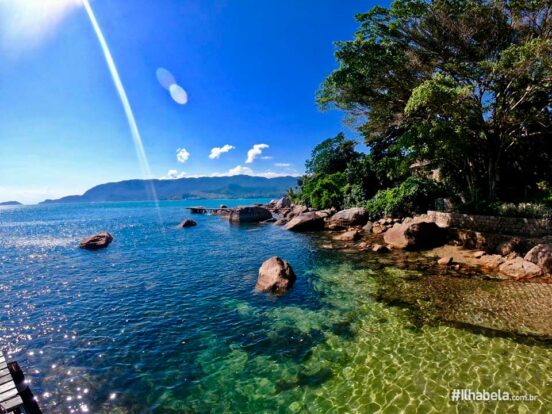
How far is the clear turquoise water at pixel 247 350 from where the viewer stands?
6.39m

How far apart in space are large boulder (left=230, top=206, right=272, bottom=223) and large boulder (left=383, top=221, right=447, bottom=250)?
25.4 m

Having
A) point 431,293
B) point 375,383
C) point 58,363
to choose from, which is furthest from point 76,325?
point 431,293

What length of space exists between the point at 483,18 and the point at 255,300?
21.9 m

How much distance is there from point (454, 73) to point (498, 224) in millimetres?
10620

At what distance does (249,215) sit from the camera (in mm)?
42781

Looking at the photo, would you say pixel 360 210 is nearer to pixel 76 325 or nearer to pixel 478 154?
pixel 478 154

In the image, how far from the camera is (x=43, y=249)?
27.1 m

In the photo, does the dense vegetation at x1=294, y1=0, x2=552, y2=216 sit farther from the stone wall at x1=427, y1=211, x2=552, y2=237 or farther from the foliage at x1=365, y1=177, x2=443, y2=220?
the foliage at x1=365, y1=177, x2=443, y2=220

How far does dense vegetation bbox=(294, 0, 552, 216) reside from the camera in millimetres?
15836

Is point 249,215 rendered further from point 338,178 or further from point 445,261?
point 445,261

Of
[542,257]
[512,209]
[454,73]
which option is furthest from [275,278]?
[454,73]

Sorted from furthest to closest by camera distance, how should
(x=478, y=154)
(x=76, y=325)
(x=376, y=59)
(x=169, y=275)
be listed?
(x=478, y=154) < (x=376, y=59) < (x=169, y=275) < (x=76, y=325)


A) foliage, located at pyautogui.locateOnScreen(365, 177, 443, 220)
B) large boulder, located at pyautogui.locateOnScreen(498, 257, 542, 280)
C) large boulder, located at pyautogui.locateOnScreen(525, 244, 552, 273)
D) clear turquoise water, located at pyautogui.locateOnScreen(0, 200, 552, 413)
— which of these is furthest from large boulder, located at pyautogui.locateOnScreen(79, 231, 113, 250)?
large boulder, located at pyautogui.locateOnScreen(525, 244, 552, 273)

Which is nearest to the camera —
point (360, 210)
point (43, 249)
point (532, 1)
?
point (532, 1)
